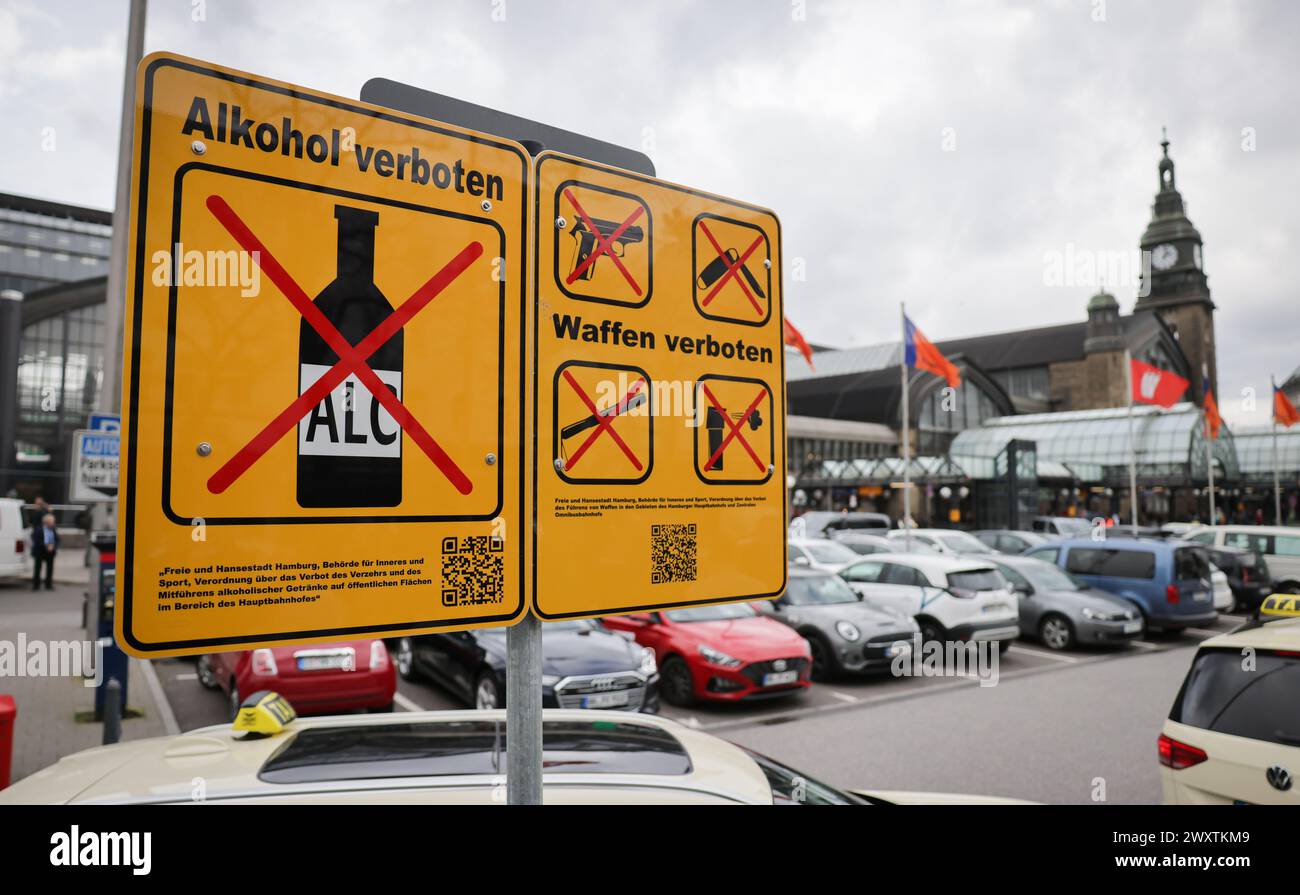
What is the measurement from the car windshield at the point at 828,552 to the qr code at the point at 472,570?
16.1 metres

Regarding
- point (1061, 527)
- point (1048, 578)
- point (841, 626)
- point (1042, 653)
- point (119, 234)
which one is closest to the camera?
point (119, 234)

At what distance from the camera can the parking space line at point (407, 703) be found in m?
8.96

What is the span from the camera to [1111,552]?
15.4 meters

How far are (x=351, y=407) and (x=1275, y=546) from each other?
78.6 ft

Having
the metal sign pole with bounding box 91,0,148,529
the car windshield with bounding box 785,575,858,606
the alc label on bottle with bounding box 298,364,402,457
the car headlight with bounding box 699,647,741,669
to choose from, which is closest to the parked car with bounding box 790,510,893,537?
the car windshield with bounding box 785,575,858,606

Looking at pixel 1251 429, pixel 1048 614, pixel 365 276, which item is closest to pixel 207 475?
pixel 365 276

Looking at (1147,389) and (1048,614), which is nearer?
(1048,614)

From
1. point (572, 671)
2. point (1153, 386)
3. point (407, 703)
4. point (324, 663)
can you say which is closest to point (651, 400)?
point (572, 671)

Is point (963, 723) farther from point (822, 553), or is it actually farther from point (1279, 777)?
point (822, 553)

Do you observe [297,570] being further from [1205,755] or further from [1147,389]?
[1147,389]

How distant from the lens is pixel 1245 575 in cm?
1812

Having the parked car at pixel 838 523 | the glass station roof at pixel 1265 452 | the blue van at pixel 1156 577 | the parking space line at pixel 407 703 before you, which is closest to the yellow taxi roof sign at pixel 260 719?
the parking space line at pixel 407 703
